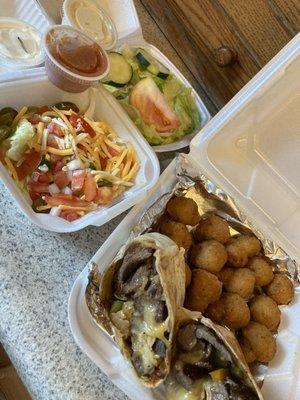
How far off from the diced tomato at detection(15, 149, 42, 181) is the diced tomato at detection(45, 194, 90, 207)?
0.07 meters

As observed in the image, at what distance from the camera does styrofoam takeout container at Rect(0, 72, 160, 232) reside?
125cm

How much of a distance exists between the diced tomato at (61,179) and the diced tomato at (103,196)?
0.23 feet

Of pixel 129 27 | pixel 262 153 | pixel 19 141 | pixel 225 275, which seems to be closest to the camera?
pixel 19 141

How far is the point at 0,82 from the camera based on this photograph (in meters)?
1.30

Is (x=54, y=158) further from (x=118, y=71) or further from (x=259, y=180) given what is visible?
(x=259, y=180)

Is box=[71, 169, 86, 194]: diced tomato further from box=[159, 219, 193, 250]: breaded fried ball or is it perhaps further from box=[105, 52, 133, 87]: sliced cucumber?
box=[105, 52, 133, 87]: sliced cucumber

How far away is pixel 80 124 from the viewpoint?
4.52 feet

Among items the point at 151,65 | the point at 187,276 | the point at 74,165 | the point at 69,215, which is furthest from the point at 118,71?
the point at 187,276

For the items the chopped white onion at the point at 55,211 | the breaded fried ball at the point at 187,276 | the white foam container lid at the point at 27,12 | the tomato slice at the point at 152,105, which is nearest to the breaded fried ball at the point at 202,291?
the breaded fried ball at the point at 187,276

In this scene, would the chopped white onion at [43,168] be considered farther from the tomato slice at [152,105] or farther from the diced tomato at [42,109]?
the tomato slice at [152,105]

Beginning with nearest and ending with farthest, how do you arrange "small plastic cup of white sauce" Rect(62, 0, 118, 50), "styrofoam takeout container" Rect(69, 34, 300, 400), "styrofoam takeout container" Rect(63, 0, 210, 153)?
"styrofoam takeout container" Rect(69, 34, 300, 400)
"small plastic cup of white sauce" Rect(62, 0, 118, 50)
"styrofoam takeout container" Rect(63, 0, 210, 153)

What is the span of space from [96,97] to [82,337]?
55 centimetres

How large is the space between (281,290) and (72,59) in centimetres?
69

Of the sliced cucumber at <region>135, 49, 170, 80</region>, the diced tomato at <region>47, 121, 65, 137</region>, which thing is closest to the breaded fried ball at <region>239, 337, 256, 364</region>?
the diced tomato at <region>47, 121, 65, 137</region>
